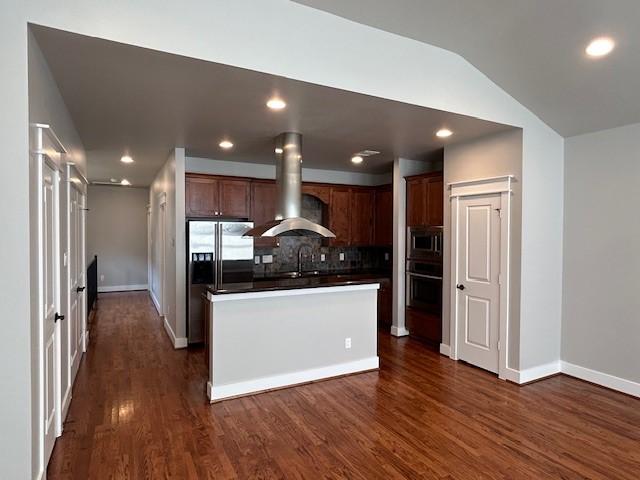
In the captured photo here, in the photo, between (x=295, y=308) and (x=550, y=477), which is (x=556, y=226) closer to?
(x=550, y=477)

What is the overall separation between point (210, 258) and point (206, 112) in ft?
7.48

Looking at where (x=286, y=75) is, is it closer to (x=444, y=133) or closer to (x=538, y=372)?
(x=444, y=133)

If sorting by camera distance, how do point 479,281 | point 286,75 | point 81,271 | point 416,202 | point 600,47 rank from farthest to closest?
point 416,202
point 81,271
point 479,281
point 600,47
point 286,75

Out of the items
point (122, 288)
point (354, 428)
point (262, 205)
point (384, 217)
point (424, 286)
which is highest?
point (262, 205)

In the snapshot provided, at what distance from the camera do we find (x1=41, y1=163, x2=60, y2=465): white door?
2.38 m

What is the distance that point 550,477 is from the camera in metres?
2.45

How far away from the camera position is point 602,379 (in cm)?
392

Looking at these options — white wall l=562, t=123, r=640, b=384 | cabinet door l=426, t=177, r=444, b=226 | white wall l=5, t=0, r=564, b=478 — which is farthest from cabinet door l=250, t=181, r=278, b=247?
white wall l=562, t=123, r=640, b=384

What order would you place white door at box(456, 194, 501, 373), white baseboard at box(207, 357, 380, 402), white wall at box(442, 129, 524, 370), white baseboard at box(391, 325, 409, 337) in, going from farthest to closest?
white baseboard at box(391, 325, 409, 337)
white door at box(456, 194, 501, 373)
white wall at box(442, 129, 524, 370)
white baseboard at box(207, 357, 380, 402)

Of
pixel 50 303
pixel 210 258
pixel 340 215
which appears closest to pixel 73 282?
pixel 50 303

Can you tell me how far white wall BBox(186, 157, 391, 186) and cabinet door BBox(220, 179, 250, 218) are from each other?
1.02ft

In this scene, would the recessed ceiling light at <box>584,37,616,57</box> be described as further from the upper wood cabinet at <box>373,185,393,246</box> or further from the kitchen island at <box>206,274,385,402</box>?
the upper wood cabinet at <box>373,185,393,246</box>

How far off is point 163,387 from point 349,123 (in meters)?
3.16

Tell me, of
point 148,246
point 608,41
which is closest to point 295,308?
point 608,41
